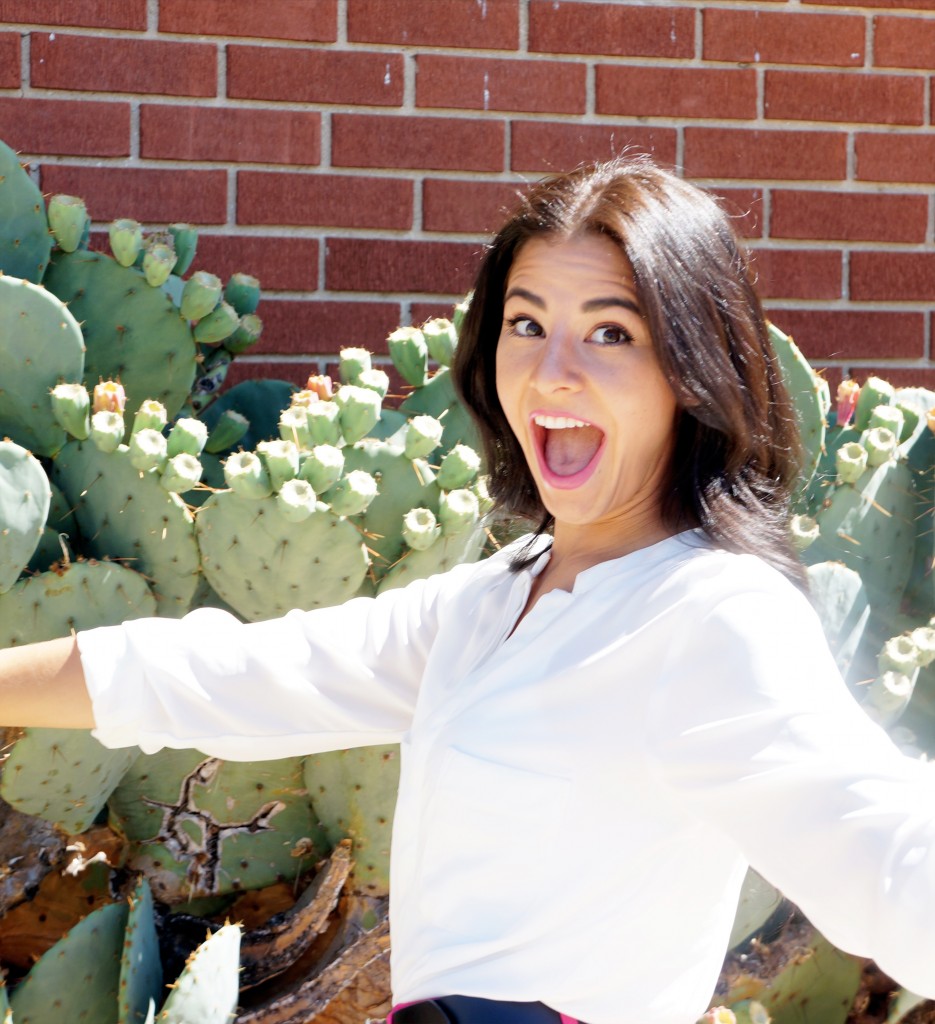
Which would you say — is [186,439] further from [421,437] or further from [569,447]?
[569,447]

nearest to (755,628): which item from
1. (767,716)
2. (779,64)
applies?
(767,716)

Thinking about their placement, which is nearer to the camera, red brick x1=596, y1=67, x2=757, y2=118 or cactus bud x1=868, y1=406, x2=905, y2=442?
cactus bud x1=868, y1=406, x2=905, y2=442

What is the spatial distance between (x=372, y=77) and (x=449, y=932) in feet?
7.13

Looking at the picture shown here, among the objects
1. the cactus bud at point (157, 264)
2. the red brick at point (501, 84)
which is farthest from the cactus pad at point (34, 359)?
the red brick at point (501, 84)

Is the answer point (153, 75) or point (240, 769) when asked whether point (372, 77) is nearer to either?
point (153, 75)

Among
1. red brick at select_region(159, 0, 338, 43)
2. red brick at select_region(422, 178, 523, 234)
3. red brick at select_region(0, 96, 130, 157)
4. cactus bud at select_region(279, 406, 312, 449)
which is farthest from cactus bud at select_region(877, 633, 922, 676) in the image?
red brick at select_region(0, 96, 130, 157)

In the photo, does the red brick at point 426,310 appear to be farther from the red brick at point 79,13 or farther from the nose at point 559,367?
the nose at point 559,367

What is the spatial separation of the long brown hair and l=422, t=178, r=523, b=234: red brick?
5.27 ft

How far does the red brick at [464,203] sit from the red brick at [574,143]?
0.07 m

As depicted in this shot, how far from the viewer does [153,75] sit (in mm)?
2758

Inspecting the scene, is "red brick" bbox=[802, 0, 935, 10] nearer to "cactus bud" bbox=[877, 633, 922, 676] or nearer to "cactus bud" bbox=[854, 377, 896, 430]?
"cactus bud" bbox=[854, 377, 896, 430]

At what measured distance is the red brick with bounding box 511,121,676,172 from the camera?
2932 millimetres

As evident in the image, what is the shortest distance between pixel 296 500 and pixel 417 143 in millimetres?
1263

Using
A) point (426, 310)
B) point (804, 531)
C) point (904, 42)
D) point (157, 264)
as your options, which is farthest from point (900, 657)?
point (904, 42)
